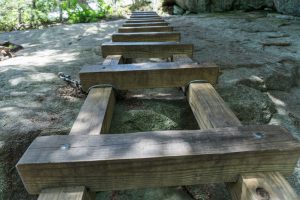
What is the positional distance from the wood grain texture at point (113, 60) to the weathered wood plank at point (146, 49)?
9cm

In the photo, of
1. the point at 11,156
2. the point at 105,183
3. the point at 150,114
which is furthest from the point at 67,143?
the point at 150,114

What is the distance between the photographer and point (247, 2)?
6.46 meters

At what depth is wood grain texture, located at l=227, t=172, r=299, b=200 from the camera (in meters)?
0.88

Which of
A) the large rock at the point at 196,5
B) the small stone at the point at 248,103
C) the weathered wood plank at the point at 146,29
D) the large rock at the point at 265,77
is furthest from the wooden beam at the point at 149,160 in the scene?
the large rock at the point at 196,5

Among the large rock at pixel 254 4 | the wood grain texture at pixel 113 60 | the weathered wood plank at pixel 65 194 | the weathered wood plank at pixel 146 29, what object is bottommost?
the weathered wood plank at pixel 65 194

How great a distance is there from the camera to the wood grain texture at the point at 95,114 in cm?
120

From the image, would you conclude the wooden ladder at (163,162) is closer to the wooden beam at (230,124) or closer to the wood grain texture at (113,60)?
the wooden beam at (230,124)

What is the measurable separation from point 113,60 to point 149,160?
1.40 meters

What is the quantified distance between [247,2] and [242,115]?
582 cm

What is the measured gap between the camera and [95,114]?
52.8 inches

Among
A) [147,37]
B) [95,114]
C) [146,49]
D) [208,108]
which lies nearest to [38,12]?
[147,37]

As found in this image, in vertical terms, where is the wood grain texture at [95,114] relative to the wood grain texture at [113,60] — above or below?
below

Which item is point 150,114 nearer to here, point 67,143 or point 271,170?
point 67,143

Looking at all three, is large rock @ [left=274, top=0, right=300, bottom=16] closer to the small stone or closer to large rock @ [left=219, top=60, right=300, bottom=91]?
large rock @ [left=219, top=60, right=300, bottom=91]
